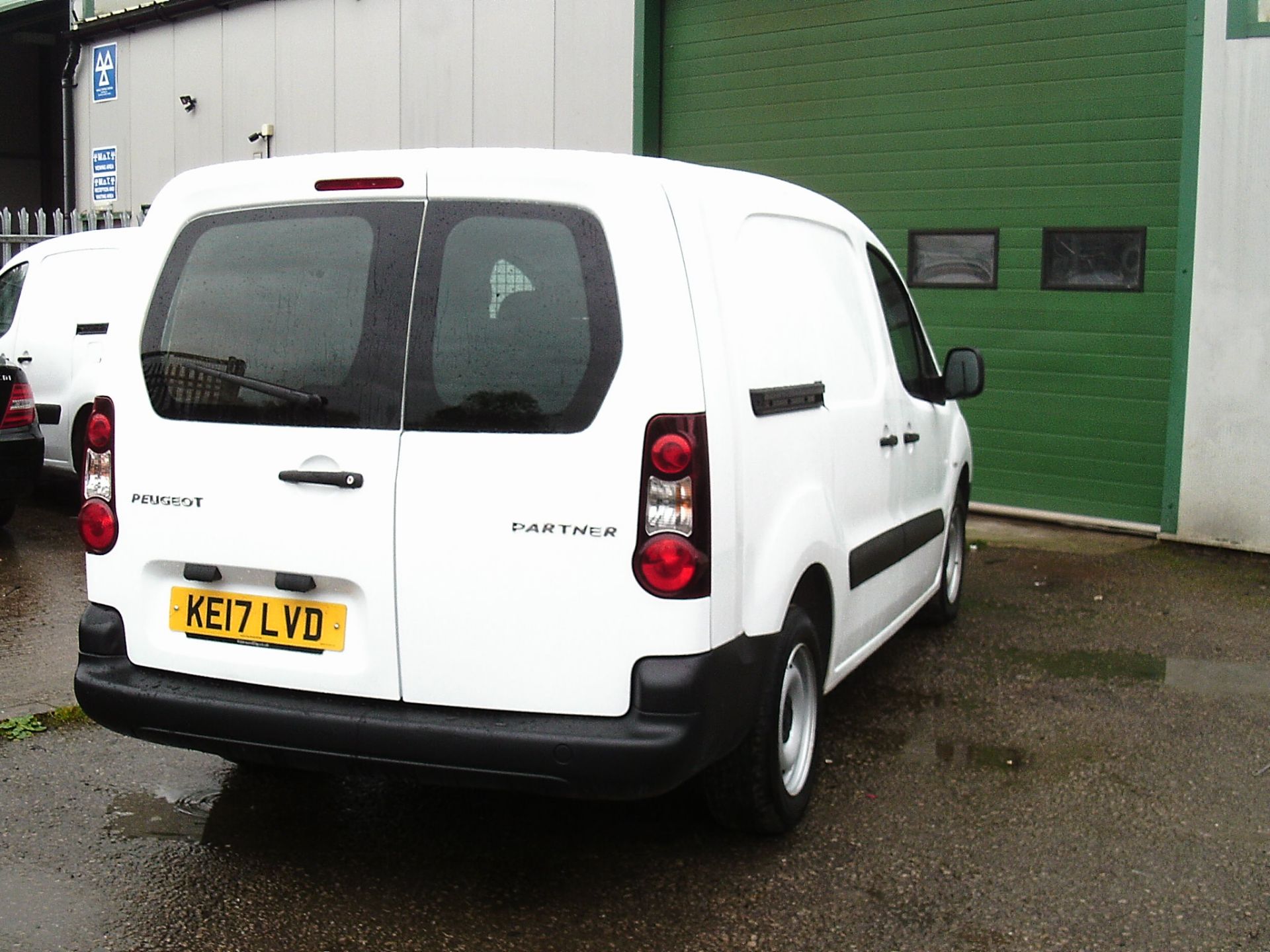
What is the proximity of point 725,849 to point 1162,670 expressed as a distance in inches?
111

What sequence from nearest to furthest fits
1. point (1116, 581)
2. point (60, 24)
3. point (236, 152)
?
point (1116, 581)
point (236, 152)
point (60, 24)

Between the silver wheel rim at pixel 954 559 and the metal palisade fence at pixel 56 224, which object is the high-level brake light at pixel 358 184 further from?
the metal palisade fence at pixel 56 224

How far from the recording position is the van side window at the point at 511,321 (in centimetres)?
341

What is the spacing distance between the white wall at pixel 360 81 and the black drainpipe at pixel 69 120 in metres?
0.11

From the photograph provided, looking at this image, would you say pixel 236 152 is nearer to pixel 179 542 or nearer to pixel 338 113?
pixel 338 113

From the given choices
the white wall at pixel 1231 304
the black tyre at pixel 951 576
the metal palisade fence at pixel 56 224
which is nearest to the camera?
the black tyre at pixel 951 576

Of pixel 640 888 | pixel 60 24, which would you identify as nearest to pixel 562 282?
pixel 640 888

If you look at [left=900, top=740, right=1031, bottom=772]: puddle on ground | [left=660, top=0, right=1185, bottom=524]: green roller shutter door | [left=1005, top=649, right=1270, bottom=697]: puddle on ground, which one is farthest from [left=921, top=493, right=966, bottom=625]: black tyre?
[left=660, top=0, right=1185, bottom=524]: green roller shutter door

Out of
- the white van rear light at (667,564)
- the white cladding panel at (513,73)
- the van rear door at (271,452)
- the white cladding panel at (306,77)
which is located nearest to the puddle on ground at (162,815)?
the van rear door at (271,452)

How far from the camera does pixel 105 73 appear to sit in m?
17.3

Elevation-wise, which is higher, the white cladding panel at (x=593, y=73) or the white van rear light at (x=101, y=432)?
the white cladding panel at (x=593, y=73)

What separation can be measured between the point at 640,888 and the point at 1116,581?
4.81 m

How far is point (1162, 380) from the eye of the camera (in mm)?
8930

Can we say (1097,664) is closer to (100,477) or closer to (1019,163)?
(100,477)
